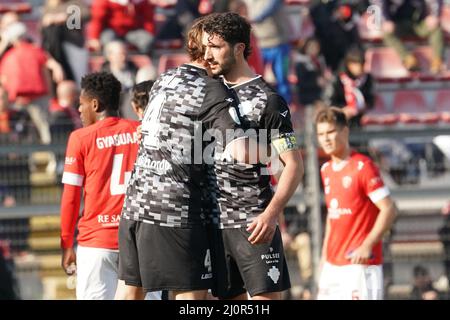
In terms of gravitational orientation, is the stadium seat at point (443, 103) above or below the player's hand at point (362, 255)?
above

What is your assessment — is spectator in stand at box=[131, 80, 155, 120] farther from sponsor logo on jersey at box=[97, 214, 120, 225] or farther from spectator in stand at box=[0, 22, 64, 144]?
spectator in stand at box=[0, 22, 64, 144]

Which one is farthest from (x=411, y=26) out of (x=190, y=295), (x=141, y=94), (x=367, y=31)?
(x=190, y=295)

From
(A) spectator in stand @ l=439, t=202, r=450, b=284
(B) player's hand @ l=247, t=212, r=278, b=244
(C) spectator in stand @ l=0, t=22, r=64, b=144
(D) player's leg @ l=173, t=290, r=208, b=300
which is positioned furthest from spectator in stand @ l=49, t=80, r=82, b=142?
(B) player's hand @ l=247, t=212, r=278, b=244

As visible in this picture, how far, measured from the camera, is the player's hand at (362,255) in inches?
363

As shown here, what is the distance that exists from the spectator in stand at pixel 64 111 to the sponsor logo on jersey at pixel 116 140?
13.6ft

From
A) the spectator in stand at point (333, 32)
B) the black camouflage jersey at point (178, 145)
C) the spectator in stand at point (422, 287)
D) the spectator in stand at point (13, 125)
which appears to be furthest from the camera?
the spectator in stand at point (333, 32)

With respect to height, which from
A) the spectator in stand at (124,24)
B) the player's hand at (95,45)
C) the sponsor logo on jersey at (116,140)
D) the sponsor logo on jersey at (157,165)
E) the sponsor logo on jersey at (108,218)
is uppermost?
the spectator in stand at (124,24)

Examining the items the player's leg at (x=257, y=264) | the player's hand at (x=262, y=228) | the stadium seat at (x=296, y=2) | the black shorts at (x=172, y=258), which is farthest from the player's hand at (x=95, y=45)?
the player's hand at (x=262, y=228)

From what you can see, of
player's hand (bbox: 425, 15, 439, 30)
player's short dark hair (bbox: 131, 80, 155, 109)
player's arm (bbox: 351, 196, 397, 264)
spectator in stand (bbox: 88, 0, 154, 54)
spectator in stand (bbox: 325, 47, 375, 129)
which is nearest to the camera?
player's short dark hair (bbox: 131, 80, 155, 109)

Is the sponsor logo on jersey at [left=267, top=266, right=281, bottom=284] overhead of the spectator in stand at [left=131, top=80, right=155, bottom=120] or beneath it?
beneath

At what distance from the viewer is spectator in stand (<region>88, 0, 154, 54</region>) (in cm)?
1377

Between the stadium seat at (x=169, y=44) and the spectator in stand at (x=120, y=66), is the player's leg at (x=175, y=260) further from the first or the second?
the stadium seat at (x=169, y=44)

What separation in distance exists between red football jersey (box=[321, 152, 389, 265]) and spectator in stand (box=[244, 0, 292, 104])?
174 inches

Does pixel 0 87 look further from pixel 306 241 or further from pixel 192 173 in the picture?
pixel 192 173
